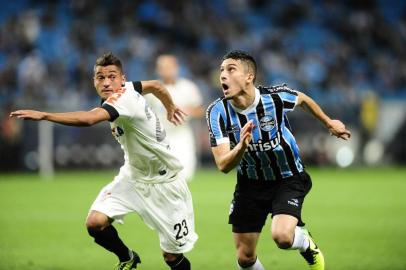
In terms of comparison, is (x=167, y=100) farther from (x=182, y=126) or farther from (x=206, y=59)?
(x=206, y=59)

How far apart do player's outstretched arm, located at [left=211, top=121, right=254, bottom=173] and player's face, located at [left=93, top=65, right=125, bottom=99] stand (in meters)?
1.04

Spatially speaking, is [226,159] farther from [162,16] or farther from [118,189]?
[162,16]

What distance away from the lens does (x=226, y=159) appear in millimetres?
5641

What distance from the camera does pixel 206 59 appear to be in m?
23.7

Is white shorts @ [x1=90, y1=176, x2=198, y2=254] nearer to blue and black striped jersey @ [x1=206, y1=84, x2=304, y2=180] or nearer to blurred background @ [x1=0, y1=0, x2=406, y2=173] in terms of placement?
blue and black striped jersey @ [x1=206, y1=84, x2=304, y2=180]

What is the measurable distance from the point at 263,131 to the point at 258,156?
0.22 meters

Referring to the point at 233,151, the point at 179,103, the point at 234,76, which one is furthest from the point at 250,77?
the point at 179,103

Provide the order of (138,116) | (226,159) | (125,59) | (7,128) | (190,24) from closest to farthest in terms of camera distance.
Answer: (226,159)
(138,116)
(7,128)
(125,59)
(190,24)

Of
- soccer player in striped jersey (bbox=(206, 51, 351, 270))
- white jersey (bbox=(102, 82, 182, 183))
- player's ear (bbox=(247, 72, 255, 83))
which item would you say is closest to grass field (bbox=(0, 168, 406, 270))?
soccer player in striped jersey (bbox=(206, 51, 351, 270))

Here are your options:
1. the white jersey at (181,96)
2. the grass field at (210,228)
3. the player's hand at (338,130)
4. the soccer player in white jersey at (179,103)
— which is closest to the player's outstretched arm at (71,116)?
the player's hand at (338,130)

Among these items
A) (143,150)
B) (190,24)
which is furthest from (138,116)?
(190,24)

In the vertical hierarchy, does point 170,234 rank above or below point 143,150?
below

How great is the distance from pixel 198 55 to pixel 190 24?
1.55 metres

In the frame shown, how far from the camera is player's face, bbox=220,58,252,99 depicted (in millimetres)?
6098
